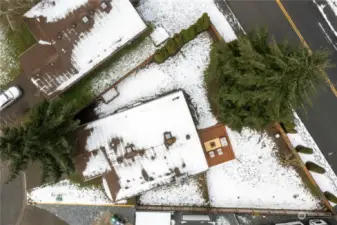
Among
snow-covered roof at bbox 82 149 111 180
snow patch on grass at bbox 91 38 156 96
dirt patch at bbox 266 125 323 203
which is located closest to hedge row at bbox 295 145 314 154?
dirt patch at bbox 266 125 323 203

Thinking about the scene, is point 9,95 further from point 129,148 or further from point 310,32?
point 310,32

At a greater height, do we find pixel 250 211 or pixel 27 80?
pixel 27 80

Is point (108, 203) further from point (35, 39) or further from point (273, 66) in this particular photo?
point (273, 66)

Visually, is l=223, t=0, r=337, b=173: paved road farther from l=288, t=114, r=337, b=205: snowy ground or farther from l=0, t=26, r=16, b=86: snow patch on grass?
l=0, t=26, r=16, b=86: snow patch on grass

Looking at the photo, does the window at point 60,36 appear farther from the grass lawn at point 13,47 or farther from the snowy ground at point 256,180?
the snowy ground at point 256,180

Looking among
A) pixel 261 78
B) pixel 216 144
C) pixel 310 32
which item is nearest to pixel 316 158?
pixel 216 144

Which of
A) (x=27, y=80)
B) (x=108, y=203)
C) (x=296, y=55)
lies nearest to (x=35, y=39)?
(x=27, y=80)
